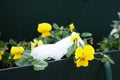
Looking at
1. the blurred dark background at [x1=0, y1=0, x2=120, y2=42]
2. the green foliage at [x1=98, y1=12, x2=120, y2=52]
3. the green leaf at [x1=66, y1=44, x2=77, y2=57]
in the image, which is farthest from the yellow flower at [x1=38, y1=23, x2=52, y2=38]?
the green foliage at [x1=98, y1=12, x2=120, y2=52]

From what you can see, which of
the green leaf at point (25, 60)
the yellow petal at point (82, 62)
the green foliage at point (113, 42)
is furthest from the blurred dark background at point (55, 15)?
the yellow petal at point (82, 62)

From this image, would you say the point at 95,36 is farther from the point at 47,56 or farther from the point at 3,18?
the point at 47,56

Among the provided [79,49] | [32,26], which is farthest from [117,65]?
[32,26]

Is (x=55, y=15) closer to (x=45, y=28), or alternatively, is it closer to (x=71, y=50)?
(x=45, y=28)

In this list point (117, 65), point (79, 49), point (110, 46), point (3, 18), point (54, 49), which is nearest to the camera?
point (79, 49)

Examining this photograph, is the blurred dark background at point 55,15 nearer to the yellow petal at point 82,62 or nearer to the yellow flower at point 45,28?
the yellow flower at point 45,28
